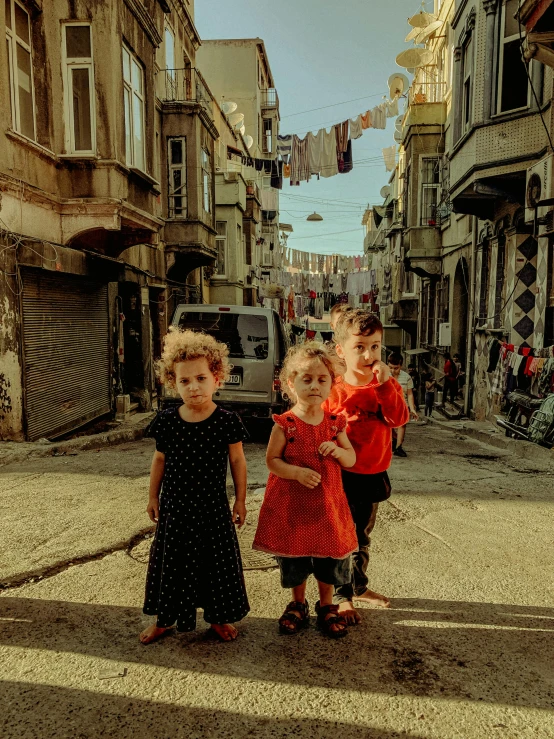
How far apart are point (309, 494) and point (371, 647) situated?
855 mm

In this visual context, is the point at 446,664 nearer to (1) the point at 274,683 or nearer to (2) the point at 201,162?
(1) the point at 274,683

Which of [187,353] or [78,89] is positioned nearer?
[187,353]

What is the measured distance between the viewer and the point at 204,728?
2363 millimetres

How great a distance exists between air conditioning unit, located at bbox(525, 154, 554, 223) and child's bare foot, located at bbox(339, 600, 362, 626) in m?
8.29

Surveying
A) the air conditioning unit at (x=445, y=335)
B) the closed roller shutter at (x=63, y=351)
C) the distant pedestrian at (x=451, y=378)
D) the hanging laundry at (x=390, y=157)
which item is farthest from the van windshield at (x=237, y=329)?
the hanging laundry at (x=390, y=157)

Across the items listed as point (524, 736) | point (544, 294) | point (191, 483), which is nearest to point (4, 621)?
point (191, 483)

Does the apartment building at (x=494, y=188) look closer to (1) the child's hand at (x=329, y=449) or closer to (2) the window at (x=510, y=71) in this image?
(2) the window at (x=510, y=71)

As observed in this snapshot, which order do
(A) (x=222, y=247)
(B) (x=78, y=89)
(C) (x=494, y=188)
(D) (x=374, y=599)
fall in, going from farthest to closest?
(A) (x=222, y=247)
(C) (x=494, y=188)
(B) (x=78, y=89)
(D) (x=374, y=599)

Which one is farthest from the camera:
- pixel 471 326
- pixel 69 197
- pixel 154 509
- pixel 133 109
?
pixel 471 326

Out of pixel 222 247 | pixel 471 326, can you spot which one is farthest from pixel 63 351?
pixel 222 247

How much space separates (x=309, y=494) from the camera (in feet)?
10.1

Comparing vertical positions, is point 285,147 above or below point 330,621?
above

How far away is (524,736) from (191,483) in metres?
1.83

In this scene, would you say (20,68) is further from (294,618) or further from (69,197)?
(294,618)
